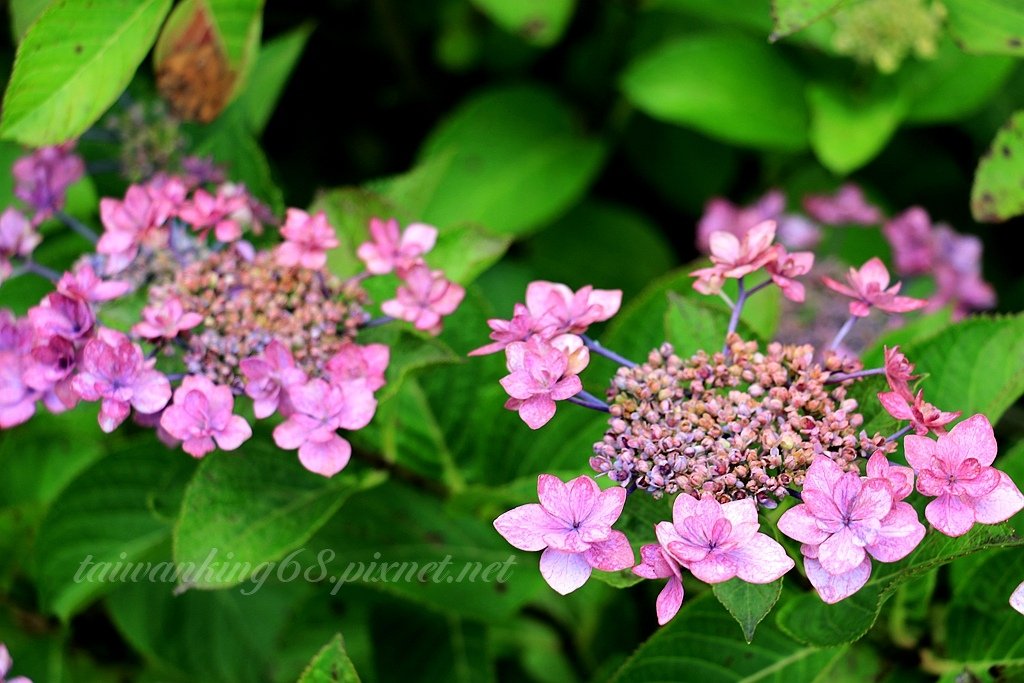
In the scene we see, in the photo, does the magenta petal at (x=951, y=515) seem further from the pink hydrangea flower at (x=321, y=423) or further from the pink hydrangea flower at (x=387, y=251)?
the pink hydrangea flower at (x=387, y=251)

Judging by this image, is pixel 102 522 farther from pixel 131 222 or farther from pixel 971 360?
pixel 971 360

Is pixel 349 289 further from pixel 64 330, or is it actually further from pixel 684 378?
pixel 684 378

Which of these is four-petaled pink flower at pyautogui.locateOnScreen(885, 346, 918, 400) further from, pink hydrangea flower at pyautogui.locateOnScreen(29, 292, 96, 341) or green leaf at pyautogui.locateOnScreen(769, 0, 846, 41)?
pink hydrangea flower at pyautogui.locateOnScreen(29, 292, 96, 341)

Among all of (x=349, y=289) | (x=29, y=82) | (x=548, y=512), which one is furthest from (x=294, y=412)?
(x=29, y=82)

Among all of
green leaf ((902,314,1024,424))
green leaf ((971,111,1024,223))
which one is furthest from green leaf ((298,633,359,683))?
green leaf ((971,111,1024,223))

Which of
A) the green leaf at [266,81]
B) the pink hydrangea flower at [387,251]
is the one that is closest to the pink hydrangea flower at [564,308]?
the pink hydrangea flower at [387,251]

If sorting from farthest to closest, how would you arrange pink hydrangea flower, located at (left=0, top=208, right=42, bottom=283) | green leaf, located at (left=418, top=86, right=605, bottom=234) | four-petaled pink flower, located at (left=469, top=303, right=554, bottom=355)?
green leaf, located at (left=418, top=86, right=605, bottom=234), pink hydrangea flower, located at (left=0, top=208, right=42, bottom=283), four-petaled pink flower, located at (left=469, top=303, right=554, bottom=355)

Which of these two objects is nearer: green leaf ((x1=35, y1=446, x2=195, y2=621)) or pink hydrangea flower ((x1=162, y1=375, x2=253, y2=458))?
pink hydrangea flower ((x1=162, y1=375, x2=253, y2=458))
